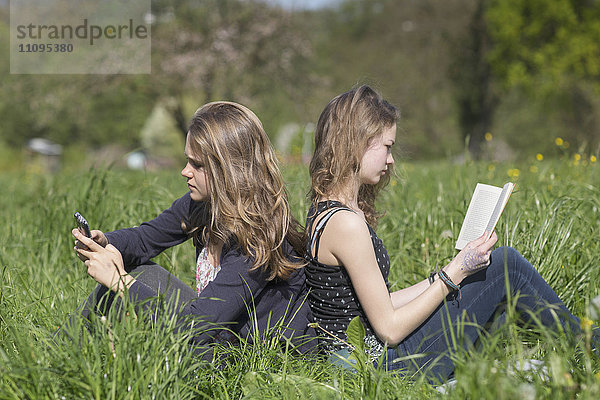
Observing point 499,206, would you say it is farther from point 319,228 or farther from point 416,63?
point 416,63

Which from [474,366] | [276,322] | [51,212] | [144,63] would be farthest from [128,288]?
[144,63]

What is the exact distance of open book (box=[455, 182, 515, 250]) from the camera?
7.09ft

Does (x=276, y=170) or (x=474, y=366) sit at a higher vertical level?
(x=276, y=170)

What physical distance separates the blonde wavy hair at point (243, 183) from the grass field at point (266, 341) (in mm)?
329

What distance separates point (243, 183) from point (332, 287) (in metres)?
0.46

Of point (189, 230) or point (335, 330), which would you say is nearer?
point (335, 330)

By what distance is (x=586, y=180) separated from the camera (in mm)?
3977

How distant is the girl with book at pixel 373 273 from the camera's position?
2.04 metres

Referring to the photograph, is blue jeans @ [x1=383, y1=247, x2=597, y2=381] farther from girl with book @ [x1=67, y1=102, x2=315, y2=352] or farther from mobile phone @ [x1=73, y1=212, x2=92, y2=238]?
mobile phone @ [x1=73, y1=212, x2=92, y2=238]

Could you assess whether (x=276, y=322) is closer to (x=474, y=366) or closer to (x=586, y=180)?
(x=474, y=366)

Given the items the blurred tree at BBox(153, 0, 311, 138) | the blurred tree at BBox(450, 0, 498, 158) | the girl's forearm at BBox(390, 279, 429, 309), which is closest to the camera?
the girl's forearm at BBox(390, 279, 429, 309)

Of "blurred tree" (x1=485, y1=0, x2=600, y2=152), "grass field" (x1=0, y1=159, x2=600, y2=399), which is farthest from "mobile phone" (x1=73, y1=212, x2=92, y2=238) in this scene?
"blurred tree" (x1=485, y1=0, x2=600, y2=152)

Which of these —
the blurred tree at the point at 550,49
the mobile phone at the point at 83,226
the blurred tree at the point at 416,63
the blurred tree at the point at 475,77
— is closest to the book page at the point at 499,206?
the mobile phone at the point at 83,226

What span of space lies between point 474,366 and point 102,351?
3.37 ft
